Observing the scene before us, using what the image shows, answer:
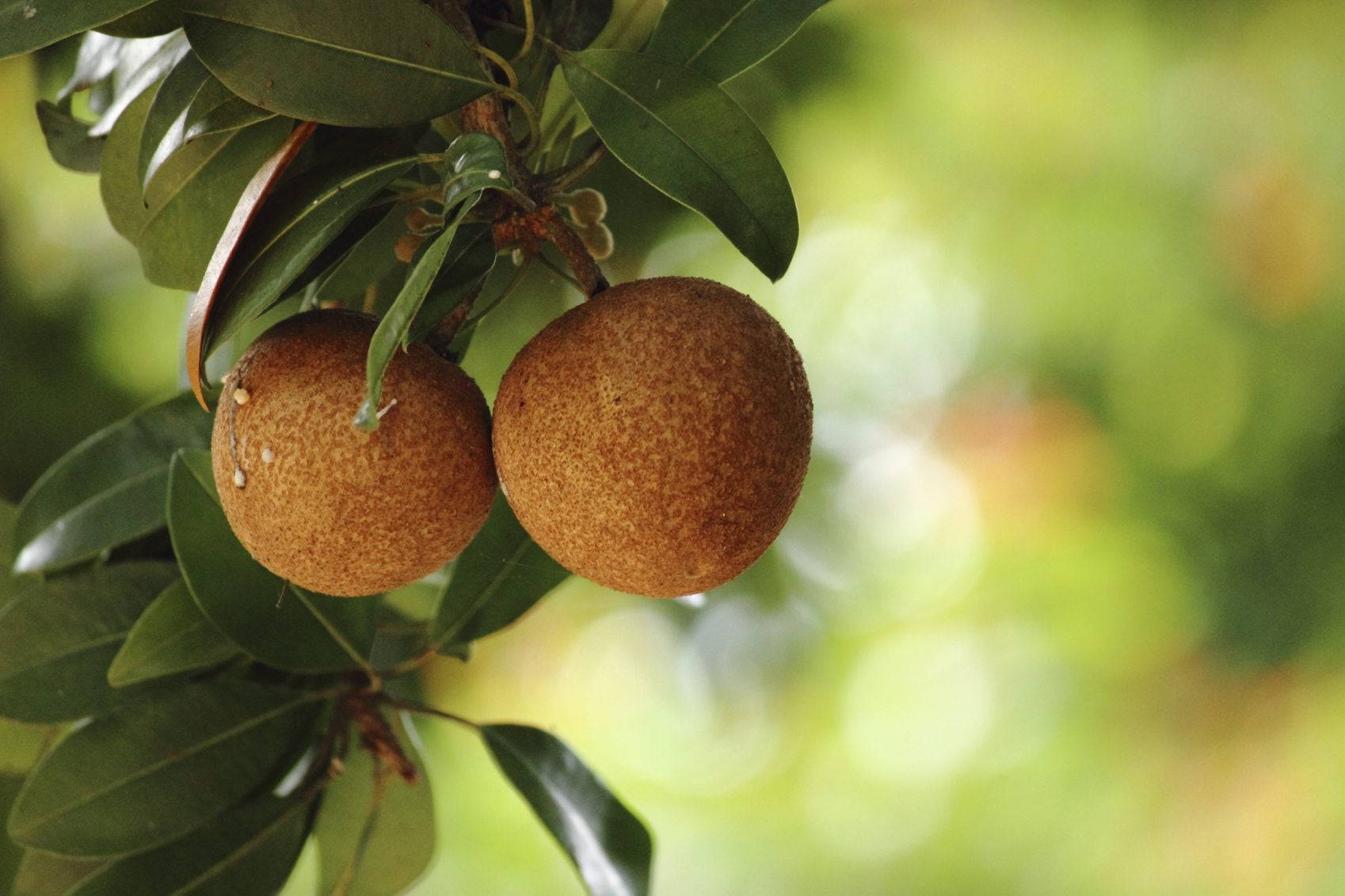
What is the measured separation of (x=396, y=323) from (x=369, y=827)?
648mm

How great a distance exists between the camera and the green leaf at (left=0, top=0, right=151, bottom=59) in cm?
46

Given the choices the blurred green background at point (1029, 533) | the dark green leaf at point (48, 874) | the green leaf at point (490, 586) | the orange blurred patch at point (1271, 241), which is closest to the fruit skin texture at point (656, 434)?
the green leaf at point (490, 586)

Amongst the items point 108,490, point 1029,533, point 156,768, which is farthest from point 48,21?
point 1029,533

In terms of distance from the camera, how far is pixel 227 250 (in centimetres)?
48

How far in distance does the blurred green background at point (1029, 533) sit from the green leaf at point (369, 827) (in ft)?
3.86

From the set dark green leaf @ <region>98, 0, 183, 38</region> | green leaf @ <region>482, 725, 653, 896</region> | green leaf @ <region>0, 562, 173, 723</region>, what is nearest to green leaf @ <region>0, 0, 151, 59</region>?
dark green leaf @ <region>98, 0, 183, 38</region>

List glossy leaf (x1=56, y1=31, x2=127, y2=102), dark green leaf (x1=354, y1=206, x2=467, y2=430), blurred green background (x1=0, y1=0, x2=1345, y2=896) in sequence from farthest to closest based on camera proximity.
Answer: blurred green background (x1=0, y1=0, x2=1345, y2=896) → glossy leaf (x1=56, y1=31, x2=127, y2=102) → dark green leaf (x1=354, y1=206, x2=467, y2=430)

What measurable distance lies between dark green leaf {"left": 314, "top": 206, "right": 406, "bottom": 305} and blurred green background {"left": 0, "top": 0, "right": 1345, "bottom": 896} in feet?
4.81

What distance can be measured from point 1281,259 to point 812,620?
122cm

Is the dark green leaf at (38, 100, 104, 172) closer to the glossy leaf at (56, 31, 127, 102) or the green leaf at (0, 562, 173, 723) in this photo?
the glossy leaf at (56, 31, 127, 102)

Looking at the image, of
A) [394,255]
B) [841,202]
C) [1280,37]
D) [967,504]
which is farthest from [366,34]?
[1280,37]

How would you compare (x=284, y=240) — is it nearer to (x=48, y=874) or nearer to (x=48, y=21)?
(x=48, y=21)

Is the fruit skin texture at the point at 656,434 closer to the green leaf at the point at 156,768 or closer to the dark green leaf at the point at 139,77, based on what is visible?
the dark green leaf at the point at 139,77

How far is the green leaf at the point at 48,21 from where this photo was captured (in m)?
0.46
